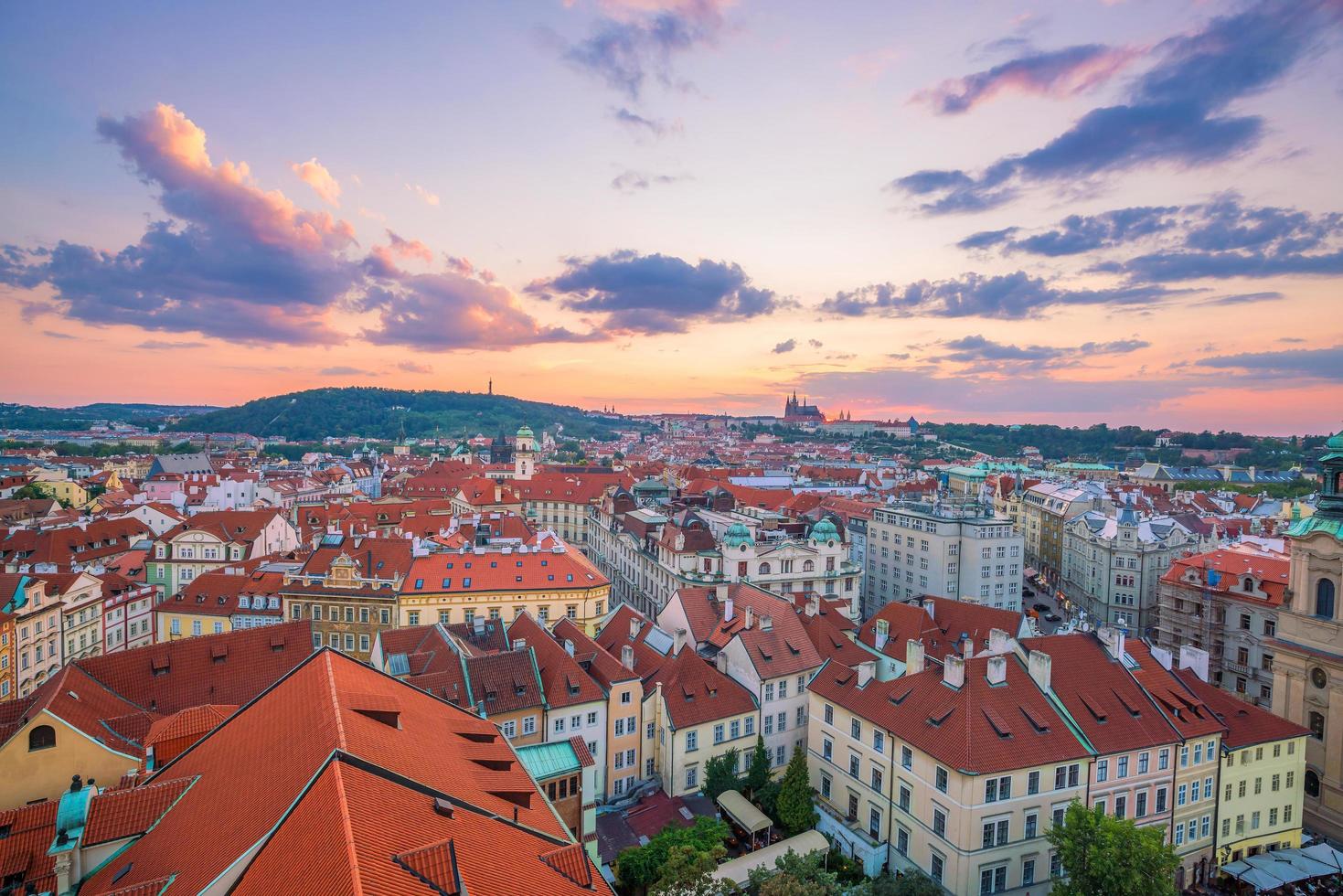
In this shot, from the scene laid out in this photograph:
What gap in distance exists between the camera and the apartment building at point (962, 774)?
3027 centimetres

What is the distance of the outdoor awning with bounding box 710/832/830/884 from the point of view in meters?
31.3

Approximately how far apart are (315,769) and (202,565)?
66.1 m

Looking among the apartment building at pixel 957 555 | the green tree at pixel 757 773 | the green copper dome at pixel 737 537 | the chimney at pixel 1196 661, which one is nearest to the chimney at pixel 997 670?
the green tree at pixel 757 773

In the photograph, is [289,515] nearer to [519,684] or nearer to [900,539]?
[519,684]

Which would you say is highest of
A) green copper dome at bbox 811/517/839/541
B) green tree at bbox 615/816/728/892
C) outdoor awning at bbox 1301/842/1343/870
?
green copper dome at bbox 811/517/839/541

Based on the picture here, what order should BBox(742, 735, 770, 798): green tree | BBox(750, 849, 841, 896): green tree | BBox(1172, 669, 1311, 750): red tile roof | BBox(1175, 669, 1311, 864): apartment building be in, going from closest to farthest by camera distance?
BBox(750, 849, 841, 896): green tree → BBox(1175, 669, 1311, 864): apartment building → BBox(1172, 669, 1311, 750): red tile roof → BBox(742, 735, 770, 798): green tree

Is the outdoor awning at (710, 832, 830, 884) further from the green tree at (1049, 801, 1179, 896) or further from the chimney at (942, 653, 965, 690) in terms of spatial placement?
the green tree at (1049, 801, 1179, 896)

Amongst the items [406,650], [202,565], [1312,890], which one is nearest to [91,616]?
[202,565]

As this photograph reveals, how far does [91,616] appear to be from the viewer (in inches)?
2149

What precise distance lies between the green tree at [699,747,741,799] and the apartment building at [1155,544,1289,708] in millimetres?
41867

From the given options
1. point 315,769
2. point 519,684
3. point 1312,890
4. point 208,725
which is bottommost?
point 1312,890

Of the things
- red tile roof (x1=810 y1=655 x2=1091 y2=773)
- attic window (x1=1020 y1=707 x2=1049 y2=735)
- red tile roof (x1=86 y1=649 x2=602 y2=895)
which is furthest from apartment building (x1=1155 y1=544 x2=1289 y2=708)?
red tile roof (x1=86 y1=649 x2=602 y2=895)

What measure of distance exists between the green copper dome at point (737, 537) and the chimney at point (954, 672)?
2886cm

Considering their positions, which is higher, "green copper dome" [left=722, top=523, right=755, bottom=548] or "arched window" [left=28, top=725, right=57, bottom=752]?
"green copper dome" [left=722, top=523, right=755, bottom=548]
